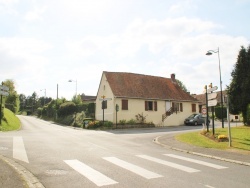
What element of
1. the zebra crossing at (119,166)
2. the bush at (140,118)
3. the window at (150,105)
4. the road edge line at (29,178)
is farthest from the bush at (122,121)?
the road edge line at (29,178)

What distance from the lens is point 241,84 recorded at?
2269cm

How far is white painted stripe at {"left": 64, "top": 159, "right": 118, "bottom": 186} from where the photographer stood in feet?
23.1

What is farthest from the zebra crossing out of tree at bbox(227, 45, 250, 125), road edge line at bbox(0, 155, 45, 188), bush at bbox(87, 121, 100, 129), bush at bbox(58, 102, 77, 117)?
Result: bush at bbox(58, 102, 77, 117)

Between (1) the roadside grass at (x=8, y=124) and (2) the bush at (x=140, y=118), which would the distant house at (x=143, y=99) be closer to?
(2) the bush at (x=140, y=118)

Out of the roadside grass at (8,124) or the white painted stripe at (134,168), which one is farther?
the roadside grass at (8,124)

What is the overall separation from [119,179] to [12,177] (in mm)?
2868

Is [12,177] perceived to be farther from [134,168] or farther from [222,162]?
[222,162]

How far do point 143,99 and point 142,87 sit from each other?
2675 millimetres

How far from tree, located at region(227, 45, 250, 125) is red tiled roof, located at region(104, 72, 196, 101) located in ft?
49.5

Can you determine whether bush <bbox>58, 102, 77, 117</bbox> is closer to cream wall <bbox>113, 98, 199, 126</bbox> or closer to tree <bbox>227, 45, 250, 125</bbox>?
cream wall <bbox>113, 98, 199, 126</bbox>

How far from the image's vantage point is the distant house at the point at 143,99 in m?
35.4

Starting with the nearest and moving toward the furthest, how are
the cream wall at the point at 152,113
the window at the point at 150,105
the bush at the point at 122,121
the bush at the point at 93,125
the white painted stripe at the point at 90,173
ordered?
1. the white painted stripe at the point at 90,173
2. the bush at the point at 93,125
3. the bush at the point at 122,121
4. the cream wall at the point at 152,113
5. the window at the point at 150,105

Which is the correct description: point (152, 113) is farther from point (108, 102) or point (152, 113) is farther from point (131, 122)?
point (108, 102)

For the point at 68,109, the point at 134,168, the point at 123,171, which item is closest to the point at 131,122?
the point at 68,109
